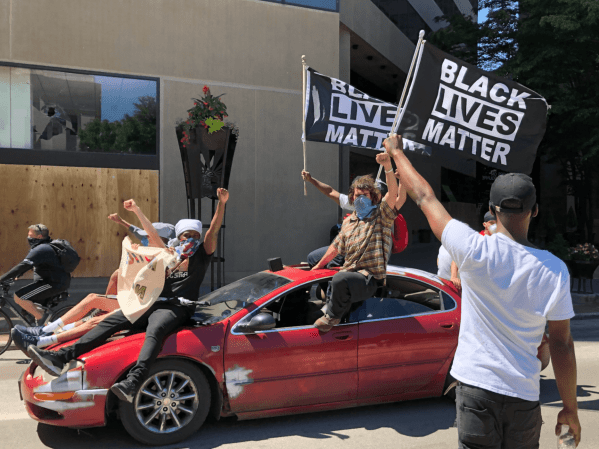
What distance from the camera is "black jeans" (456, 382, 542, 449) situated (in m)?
2.39

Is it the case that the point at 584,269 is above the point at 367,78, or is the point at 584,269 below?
below

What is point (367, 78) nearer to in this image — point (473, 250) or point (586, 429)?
point (586, 429)

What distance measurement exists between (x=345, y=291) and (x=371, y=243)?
1.81 ft

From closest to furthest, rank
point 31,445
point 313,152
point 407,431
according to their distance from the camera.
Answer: point 31,445, point 407,431, point 313,152

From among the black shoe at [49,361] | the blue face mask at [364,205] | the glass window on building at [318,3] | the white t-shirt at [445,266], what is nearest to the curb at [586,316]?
the white t-shirt at [445,266]

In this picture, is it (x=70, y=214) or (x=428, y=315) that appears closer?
(x=428, y=315)

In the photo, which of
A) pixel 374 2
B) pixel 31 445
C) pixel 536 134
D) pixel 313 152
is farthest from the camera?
pixel 374 2

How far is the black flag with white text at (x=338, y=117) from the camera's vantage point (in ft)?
25.5

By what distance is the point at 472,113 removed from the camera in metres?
6.54

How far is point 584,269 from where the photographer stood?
12.8 meters

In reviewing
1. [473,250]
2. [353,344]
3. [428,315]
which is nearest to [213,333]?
[353,344]

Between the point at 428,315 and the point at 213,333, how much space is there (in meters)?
2.05

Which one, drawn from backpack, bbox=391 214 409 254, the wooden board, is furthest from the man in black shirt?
the wooden board

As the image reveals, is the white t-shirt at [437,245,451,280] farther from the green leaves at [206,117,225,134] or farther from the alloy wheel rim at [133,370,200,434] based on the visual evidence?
the green leaves at [206,117,225,134]
